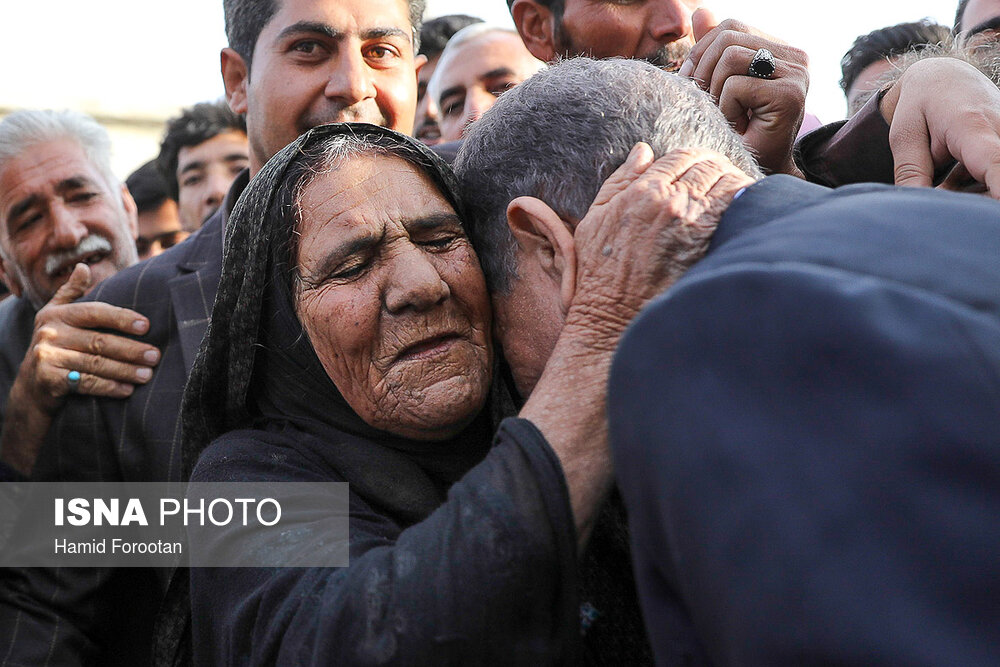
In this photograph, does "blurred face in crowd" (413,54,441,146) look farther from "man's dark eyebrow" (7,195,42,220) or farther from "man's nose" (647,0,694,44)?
"man's nose" (647,0,694,44)

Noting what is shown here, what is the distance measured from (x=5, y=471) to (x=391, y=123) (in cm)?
189

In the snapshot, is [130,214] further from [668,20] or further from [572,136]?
[572,136]

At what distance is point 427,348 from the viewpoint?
7.36ft

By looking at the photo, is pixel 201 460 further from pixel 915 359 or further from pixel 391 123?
pixel 391 123

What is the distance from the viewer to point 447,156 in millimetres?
3406

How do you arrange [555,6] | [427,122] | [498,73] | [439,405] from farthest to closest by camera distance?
[427,122] → [498,73] → [555,6] → [439,405]

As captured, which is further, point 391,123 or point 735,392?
point 391,123

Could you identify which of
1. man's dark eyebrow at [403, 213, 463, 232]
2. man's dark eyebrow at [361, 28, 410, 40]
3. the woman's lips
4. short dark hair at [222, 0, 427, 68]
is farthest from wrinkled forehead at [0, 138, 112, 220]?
the woman's lips

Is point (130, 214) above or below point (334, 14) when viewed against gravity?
below

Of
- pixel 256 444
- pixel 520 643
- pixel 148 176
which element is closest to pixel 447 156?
pixel 256 444

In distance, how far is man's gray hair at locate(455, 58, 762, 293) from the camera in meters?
2.03

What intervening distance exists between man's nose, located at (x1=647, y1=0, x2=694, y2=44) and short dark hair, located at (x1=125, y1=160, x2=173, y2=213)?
435 centimetres

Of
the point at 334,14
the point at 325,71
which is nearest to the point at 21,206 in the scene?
the point at 325,71

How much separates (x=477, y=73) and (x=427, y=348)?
10.5 ft
